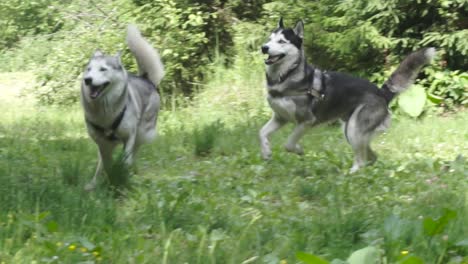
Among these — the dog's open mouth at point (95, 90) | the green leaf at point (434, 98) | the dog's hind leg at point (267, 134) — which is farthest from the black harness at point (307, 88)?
the green leaf at point (434, 98)

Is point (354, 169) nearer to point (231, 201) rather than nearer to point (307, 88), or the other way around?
point (307, 88)

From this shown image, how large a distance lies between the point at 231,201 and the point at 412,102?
5.91 meters

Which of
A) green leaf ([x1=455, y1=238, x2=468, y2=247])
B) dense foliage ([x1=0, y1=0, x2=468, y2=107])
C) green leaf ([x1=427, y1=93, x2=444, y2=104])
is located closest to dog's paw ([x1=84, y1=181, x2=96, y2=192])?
green leaf ([x1=455, y1=238, x2=468, y2=247])

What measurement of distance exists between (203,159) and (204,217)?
3.27 meters

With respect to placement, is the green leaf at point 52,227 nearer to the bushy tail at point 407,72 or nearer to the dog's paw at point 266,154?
the dog's paw at point 266,154

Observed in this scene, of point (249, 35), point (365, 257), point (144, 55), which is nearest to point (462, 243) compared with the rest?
point (365, 257)

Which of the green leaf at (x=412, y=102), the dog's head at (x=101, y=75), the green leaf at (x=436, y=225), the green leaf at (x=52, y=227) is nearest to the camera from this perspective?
the green leaf at (x=436, y=225)

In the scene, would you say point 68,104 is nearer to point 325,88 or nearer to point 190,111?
point 190,111

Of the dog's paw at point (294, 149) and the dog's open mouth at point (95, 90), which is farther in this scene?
the dog's paw at point (294, 149)

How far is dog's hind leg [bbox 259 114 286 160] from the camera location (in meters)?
7.18

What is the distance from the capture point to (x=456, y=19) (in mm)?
10766

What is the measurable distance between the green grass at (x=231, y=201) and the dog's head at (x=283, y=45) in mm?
1030

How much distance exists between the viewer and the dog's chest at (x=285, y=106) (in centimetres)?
721

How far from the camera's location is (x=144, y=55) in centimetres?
679
